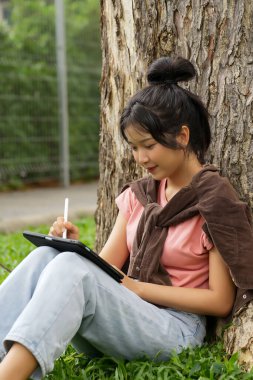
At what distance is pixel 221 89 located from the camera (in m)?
3.47

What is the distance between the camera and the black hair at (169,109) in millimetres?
3164

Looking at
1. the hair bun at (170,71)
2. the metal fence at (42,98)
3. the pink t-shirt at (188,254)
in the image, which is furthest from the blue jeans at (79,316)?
the metal fence at (42,98)

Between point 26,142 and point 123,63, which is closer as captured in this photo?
point 123,63

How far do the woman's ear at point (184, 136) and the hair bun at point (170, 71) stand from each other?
21 centimetres

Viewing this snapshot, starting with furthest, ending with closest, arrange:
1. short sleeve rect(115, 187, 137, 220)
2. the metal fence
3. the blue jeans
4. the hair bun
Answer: the metal fence → short sleeve rect(115, 187, 137, 220) → the hair bun → the blue jeans

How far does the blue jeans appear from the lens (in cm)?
284

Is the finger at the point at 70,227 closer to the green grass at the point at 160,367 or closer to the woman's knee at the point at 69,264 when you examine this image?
the woman's knee at the point at 69,264

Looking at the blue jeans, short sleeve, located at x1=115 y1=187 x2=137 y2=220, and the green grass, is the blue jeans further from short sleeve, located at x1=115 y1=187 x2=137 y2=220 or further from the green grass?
short sleeve, located at x1=115 y1=187 x2=137 y2=220

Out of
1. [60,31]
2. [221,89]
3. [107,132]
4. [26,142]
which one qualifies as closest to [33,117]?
[26,142]

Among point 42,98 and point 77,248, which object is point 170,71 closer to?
point 77,248

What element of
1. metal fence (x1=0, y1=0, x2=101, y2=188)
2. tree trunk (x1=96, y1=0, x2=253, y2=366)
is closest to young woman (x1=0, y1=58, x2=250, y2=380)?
tree trunk (x1=96, y1=0, x2=253, y2=366)

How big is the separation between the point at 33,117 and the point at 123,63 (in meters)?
6.03

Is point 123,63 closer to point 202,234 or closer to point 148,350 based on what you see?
point 202,234

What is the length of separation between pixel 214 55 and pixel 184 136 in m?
0.47
